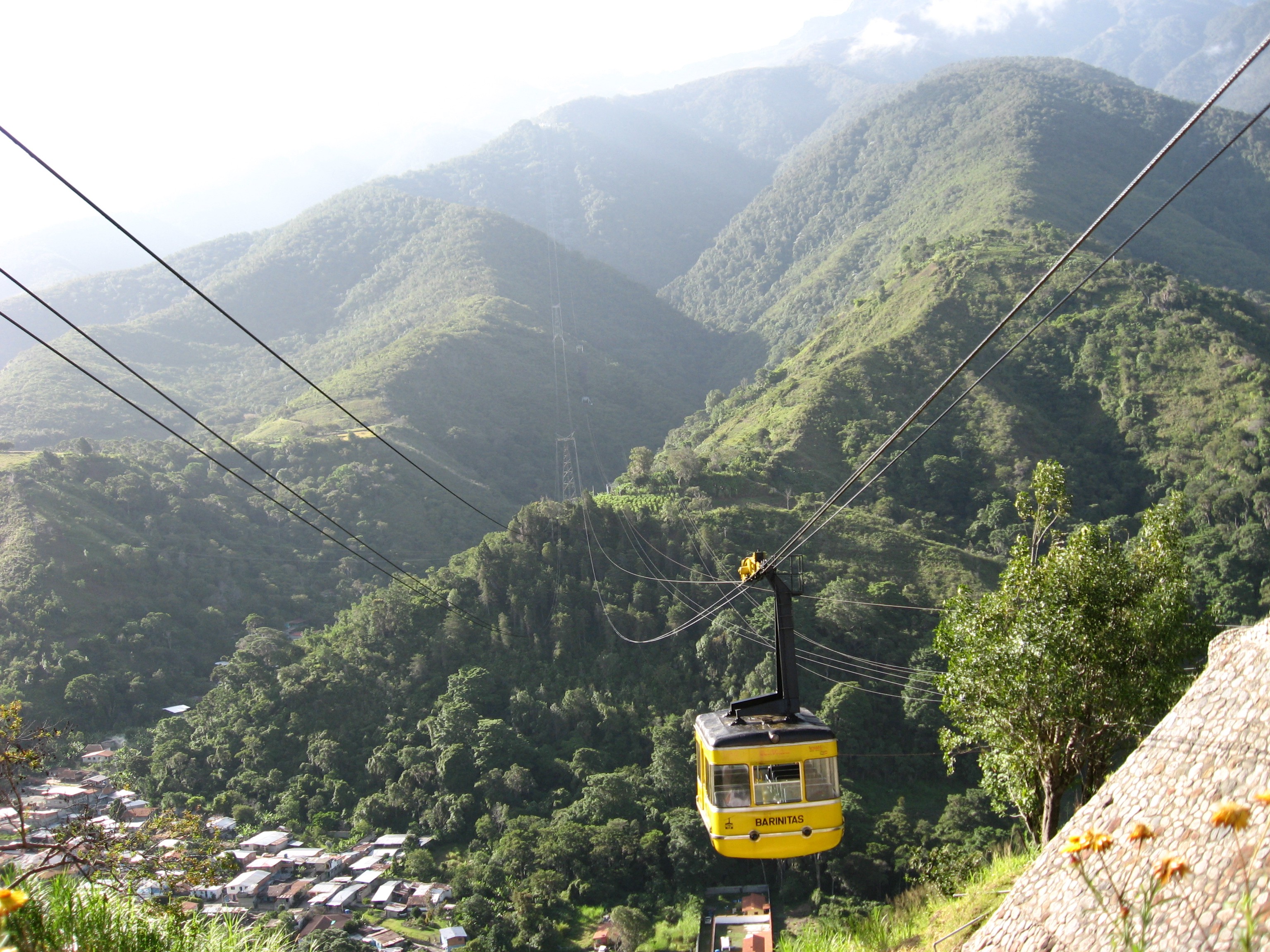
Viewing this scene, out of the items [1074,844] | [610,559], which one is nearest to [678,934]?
[610,559]

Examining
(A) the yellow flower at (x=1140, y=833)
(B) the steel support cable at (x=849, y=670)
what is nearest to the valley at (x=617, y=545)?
(B) the steel support cable at (x=849, y=670)

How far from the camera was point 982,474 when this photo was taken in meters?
53.9

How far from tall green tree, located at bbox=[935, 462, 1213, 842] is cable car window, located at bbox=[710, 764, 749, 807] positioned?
4.41 metres

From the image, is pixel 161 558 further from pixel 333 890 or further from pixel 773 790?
pixel 773 790

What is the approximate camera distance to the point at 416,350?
94.8 meters

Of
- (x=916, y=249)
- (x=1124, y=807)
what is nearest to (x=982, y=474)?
(x=916, y=249)

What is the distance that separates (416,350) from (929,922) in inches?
3505

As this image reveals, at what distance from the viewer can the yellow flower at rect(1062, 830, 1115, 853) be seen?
3.58 meters

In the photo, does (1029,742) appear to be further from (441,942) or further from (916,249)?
(916,249)

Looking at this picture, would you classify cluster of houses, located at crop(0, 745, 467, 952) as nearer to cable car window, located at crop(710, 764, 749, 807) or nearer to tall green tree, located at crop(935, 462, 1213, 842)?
cable car window, located at crop(710, 764, 749, 807)

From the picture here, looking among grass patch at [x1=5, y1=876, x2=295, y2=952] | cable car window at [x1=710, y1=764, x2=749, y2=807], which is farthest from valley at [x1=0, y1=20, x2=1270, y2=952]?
grass patch at [x1=5, y1=876, x2=295, y2=952]

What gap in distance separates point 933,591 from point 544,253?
113m

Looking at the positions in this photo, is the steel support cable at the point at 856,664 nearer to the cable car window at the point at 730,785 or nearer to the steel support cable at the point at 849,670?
the steel support cable at the point at 849,670

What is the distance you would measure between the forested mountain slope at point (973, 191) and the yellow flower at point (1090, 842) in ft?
304
